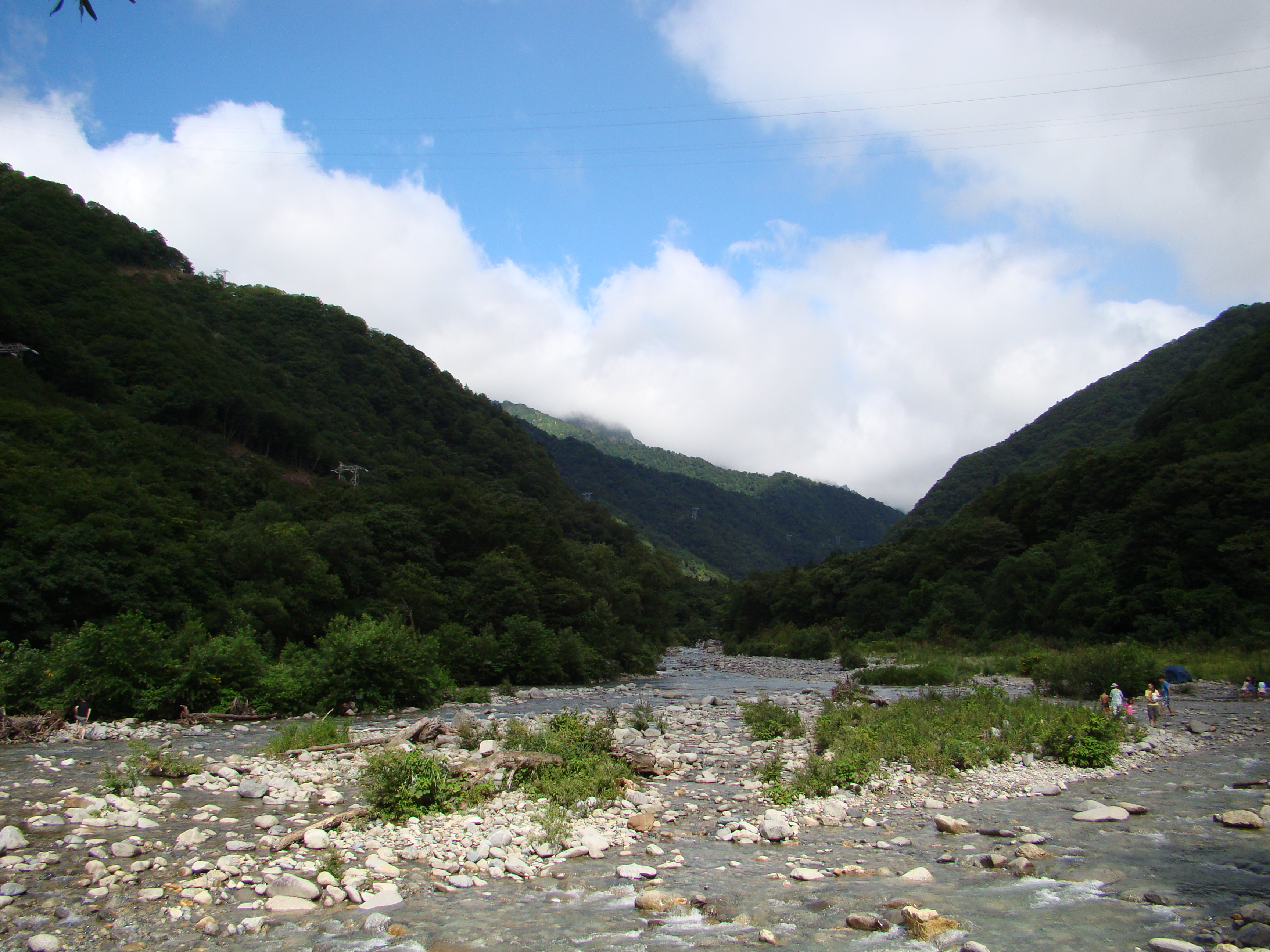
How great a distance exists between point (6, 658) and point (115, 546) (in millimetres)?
10048

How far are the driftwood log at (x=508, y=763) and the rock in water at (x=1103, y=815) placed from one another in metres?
8.61

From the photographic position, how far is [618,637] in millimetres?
51250

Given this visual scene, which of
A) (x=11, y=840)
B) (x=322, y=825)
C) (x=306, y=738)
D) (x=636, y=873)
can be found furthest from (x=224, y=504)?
(x=636, y=873)

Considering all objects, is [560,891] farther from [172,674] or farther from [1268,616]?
[1268,616]

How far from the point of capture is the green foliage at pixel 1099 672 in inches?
994

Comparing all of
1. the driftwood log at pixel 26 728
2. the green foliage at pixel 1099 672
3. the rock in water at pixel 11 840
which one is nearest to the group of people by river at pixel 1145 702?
the green foliage at pixel 1099 672

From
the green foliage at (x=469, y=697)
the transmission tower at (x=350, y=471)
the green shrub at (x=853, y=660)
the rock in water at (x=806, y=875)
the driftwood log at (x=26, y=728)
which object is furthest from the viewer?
the transmission tower at (x=350, y=471)

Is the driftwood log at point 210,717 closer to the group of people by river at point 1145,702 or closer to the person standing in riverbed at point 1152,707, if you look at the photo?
the group of people by river at point 1145,702

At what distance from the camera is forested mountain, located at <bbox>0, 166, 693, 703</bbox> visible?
28.1 meters

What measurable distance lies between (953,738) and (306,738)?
46.9 ft

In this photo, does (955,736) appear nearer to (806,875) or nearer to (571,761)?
(571,761)

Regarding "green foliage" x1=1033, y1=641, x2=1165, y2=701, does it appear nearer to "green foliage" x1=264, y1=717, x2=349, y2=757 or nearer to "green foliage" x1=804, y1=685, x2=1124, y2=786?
"green foliage" x1=804, y1=685, x2=1124, y2=786

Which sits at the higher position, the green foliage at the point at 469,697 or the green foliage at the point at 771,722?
the green foliage at the point at 771,722

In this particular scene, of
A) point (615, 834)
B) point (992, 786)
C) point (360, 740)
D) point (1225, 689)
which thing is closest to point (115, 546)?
point (360, 740)
